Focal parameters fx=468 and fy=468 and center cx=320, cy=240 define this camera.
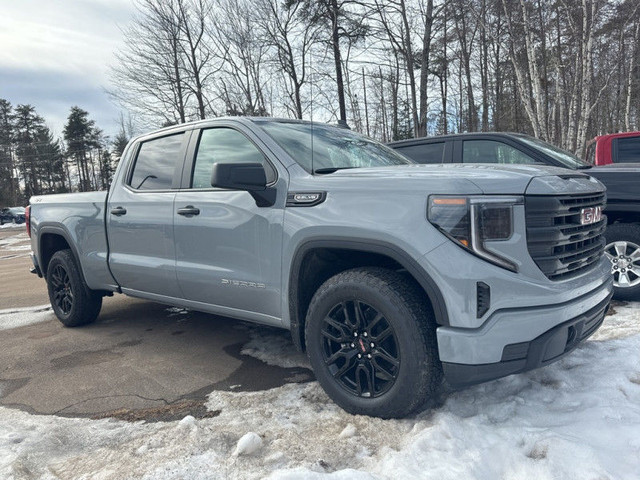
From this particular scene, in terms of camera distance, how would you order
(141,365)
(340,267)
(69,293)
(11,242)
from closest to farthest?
(340,267) < (141,365) < (69,293) < (11,242)

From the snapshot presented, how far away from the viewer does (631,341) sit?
336 cm

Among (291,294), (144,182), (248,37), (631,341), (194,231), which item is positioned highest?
(248,37)

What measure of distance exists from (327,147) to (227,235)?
95cm

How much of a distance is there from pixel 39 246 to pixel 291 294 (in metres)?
3.71

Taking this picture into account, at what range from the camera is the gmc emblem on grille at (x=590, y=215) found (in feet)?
8.46

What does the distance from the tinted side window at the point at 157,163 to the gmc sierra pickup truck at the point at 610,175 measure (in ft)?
9.06

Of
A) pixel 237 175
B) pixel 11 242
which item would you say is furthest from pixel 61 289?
pixel 11 242

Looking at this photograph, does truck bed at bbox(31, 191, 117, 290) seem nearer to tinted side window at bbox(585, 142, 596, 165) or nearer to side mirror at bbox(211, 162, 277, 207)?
side mirror at bbox(211, 162, 277, 207)

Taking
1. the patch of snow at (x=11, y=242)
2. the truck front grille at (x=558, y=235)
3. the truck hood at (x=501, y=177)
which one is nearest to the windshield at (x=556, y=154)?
the truck hood at (x=501, y=177)

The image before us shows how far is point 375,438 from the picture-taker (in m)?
2.32

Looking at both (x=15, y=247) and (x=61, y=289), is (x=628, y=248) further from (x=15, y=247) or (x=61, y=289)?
(x=15, y=247)

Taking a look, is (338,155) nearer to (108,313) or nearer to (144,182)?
(144,182)

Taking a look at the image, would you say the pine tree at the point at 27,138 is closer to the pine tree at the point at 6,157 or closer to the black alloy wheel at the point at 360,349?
the pine tree at the point at 6,157

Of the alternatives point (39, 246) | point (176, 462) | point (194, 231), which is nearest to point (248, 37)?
point (39, 246)
